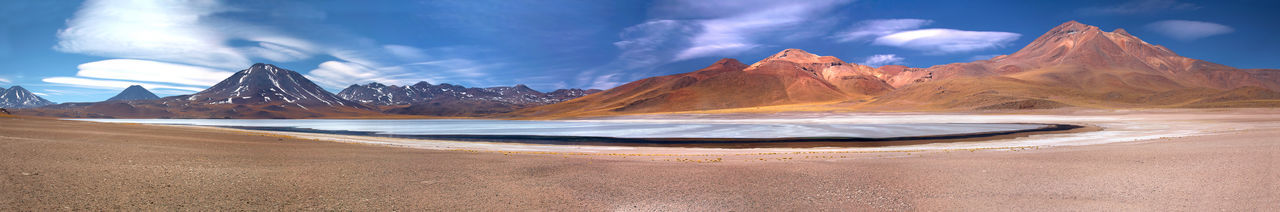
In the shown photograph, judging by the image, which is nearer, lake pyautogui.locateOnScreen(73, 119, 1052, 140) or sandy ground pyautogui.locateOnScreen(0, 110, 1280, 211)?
sandy ground pyautogui.locateOnScreen(0, 110, 1280, 211)

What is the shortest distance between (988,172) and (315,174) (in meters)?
15.5

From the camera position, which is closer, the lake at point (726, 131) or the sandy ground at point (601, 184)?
the sandy ground at point (601, 184)

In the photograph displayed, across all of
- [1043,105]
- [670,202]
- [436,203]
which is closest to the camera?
[436,203]

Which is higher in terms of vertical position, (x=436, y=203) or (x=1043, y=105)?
(x=1043, y=105)

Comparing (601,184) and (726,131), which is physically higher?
(726,131)

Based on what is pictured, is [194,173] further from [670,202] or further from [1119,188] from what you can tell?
[1119,188]

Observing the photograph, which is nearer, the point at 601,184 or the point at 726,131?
the point at 601,184

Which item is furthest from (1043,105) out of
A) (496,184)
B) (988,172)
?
(496,184)

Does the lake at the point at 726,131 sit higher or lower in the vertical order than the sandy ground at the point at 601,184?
higher

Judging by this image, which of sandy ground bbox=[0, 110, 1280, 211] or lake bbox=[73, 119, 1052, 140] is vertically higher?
lake bbox=[73, 119, 1052, 140]

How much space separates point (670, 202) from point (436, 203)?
13.2ft

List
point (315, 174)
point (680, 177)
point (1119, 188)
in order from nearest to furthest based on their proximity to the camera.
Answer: point (1119, 188) → point (315, 174) → point (680, 177)

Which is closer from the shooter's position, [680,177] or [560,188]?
[560,188]

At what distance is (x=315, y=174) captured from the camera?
38.5 ft
